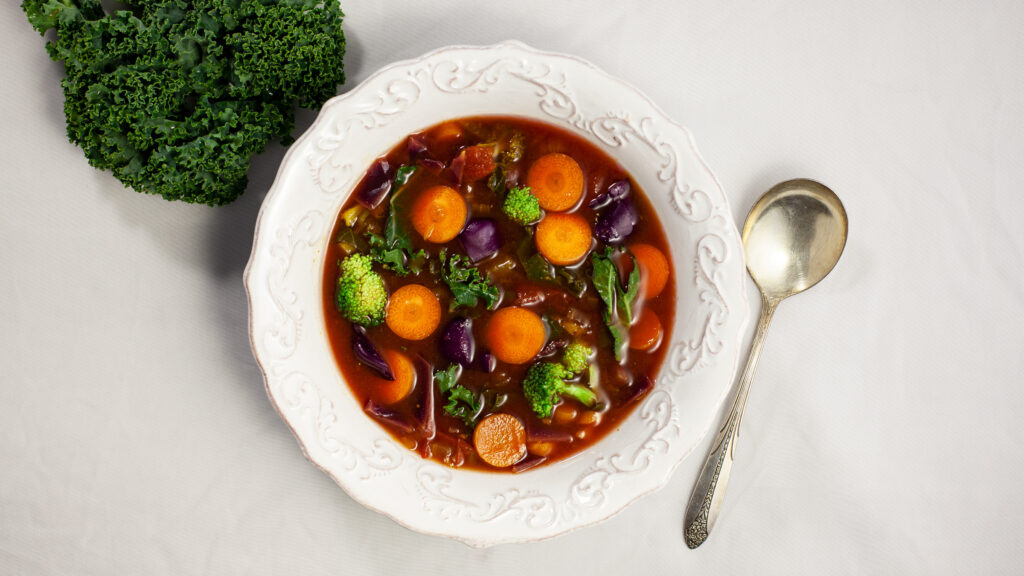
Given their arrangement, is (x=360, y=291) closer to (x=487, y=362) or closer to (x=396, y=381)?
(x=396, y=381)

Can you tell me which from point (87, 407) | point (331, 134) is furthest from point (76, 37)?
point (87, 407)

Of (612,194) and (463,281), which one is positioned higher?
(612,194)

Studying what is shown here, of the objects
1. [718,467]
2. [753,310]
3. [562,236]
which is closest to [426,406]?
[562,236]

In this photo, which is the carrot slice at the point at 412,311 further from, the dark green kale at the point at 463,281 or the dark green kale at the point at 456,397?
the dark green kale at the point at 456,397

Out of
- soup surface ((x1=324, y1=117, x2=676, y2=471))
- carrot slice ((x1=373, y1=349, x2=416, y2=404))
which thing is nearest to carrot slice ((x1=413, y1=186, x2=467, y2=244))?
soup surface ((x1=324, y1=117, x2=676, y2=471))

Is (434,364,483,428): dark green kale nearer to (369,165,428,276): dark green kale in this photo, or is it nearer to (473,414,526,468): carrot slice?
(473,414,526,468): carrot slice

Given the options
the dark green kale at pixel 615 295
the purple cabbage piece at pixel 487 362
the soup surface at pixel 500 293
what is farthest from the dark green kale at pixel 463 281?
the dark green kale at pixel 615 295
